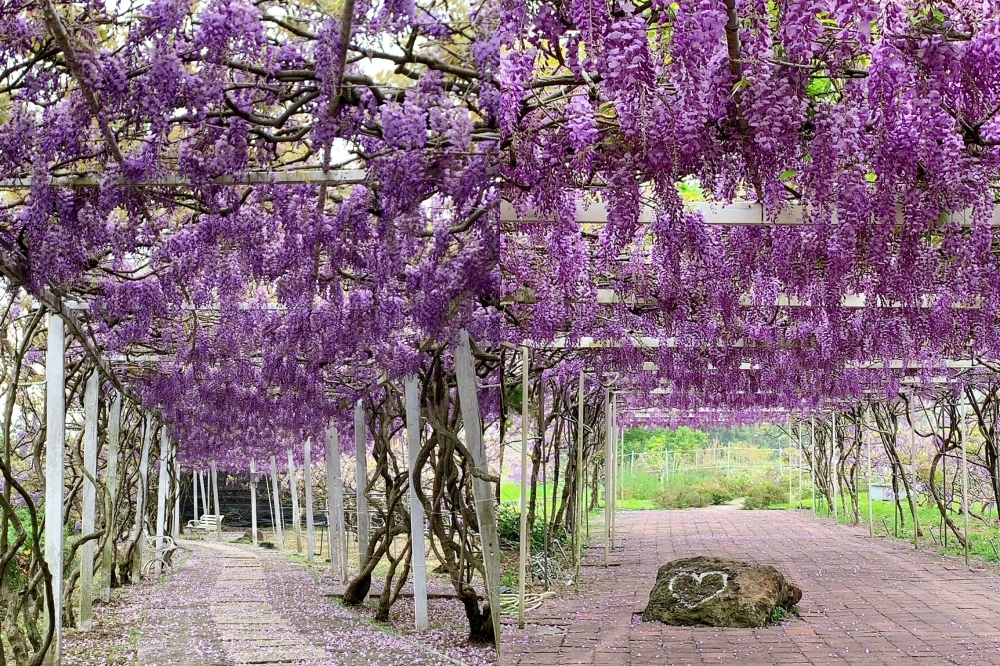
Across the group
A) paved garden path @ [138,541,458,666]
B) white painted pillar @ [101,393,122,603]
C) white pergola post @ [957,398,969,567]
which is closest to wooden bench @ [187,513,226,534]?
paved garden path @ [138,541,458,666]

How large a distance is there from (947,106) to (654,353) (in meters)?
5.85

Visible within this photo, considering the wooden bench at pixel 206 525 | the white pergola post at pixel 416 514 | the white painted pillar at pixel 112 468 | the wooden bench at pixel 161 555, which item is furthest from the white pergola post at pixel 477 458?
the wooden bench at pixel 206 525

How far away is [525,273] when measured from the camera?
5.58 meters

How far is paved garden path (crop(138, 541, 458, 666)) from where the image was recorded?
19.9ft

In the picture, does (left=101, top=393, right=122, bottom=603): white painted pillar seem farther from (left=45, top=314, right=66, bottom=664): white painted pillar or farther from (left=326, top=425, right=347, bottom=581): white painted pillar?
(left=45, top=314, right=66, bottom=664): white painted pillar

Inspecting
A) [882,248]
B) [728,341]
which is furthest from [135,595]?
[882,248]

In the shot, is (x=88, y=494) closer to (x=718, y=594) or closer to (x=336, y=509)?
(x=336, y=509)

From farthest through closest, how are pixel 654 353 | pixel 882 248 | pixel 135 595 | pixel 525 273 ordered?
pixel 135 595 → pixel 654 353 → pixel 525 273 → pixel 882 248

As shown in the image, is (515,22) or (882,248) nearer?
(515,22)

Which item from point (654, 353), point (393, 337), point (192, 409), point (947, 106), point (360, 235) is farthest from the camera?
point (192, 409)

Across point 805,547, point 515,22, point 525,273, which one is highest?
point 515,22

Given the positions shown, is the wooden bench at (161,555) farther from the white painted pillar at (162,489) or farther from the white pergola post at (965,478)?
the white pergola post at (965,478)

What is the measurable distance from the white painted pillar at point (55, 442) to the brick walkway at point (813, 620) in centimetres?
227

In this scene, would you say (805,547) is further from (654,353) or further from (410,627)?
(410,627)
